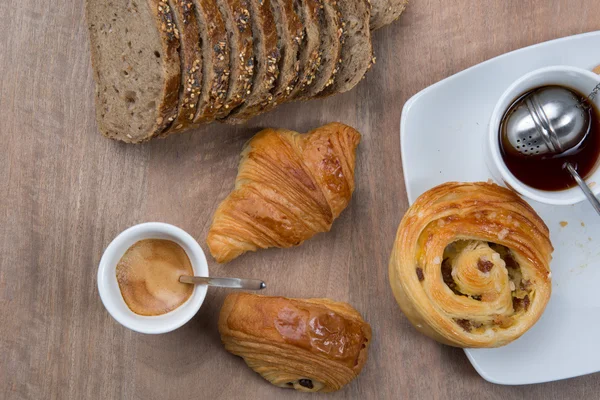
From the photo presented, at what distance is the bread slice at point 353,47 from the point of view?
1.78 metres

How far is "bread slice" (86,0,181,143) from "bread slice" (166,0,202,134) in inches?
0.7

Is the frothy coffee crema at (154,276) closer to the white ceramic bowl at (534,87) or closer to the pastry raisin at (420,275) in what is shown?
the pastry raisin at (420,275)

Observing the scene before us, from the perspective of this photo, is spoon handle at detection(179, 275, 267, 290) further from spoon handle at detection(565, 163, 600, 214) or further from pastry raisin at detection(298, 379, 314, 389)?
spoon handle at detection(565, 163, 600, 214)

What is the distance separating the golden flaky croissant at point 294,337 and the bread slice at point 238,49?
1.98 ft

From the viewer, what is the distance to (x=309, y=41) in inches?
67.7

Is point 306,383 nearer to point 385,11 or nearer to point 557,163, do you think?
point 557,163

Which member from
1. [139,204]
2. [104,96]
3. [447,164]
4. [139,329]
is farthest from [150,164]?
[447,164]

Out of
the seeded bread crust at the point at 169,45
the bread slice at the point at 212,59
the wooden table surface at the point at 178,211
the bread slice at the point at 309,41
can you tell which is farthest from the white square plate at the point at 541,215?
the seeded bread crust at the point at 169,45

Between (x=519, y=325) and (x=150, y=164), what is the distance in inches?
46.8

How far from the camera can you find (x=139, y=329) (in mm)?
1709

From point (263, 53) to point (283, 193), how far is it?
16.7 inches

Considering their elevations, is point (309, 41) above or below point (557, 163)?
above

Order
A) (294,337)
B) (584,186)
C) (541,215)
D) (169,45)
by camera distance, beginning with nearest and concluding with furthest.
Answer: (169,45)
(584,186)
(294,337)
(541,215)

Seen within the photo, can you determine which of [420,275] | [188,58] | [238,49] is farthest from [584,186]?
[188,58]
